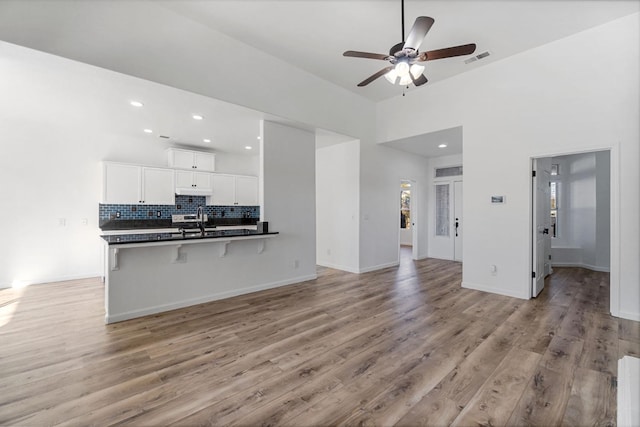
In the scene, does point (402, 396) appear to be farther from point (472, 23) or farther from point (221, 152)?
point (221, 152)

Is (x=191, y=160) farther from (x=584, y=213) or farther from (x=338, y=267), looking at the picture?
(x=584, y=213)

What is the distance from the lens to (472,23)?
3.43m

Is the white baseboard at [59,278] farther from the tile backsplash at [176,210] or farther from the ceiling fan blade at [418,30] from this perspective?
the ceiling fan blade at [418,30]

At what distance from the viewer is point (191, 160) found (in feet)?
20.5

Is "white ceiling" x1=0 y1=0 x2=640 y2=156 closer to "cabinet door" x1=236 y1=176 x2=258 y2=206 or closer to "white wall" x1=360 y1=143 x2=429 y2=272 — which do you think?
"white wall" x1=360 y1=143 x2=429 y2=272

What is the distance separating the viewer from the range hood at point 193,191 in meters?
5.93

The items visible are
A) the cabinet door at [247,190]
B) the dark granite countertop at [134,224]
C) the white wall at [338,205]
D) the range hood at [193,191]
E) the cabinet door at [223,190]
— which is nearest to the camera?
the dark granite countertop at [134,224]

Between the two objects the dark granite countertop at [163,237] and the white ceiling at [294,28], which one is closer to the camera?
the white ceiling at [294,28]

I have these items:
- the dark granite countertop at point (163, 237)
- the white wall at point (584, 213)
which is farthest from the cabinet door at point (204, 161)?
the white wall at point (584, 213)

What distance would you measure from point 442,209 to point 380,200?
2.38 m

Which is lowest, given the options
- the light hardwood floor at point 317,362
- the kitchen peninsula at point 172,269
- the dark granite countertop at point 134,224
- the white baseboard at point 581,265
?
the light hardwood floor at point 317,362

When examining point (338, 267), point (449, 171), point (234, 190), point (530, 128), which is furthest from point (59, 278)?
point (449, 171)

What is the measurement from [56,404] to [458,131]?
242 inches

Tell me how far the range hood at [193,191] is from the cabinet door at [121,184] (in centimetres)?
75
